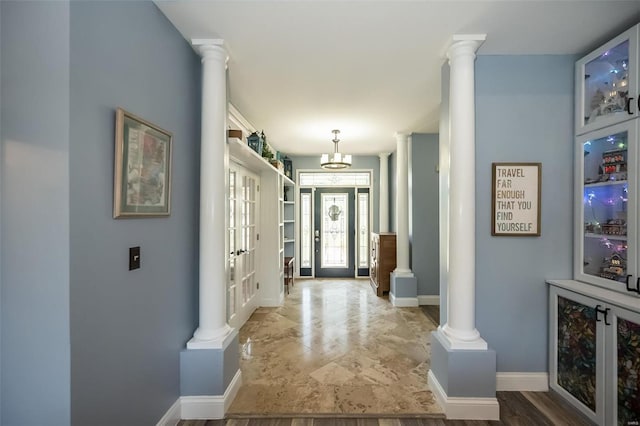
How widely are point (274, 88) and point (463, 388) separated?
9.78 feet

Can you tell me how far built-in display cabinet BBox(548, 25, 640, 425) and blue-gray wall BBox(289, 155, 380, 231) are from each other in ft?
13.9

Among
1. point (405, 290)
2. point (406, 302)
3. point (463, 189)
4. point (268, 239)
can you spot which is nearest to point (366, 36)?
point (463, 189)

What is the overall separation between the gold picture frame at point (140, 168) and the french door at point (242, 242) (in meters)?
1.37

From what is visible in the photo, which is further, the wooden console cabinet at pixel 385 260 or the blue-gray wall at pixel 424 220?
the wooden console cabinet at pixel 385 260

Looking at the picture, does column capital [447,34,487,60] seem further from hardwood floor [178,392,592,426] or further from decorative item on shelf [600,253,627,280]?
hardwood floor [178,392,592,426]

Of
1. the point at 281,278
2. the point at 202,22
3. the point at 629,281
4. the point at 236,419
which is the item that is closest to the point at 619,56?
the point at 629,281

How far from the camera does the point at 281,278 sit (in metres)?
4.70

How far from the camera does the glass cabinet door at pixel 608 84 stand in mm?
1828

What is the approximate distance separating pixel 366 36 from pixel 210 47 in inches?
44.4

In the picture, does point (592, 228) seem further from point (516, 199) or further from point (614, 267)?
point (516, 199)

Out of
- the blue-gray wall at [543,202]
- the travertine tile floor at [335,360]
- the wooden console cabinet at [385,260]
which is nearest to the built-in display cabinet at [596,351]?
the blue-gray wall at [543,202]

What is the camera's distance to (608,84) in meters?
2.05

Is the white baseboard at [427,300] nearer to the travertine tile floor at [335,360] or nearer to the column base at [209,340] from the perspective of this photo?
the travertine tile floor at [335,360]

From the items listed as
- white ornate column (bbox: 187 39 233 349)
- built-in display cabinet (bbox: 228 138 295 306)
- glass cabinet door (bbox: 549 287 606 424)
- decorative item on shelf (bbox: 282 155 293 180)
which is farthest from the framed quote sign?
decorative item on shelf (bbox: 282 155 293 180)
